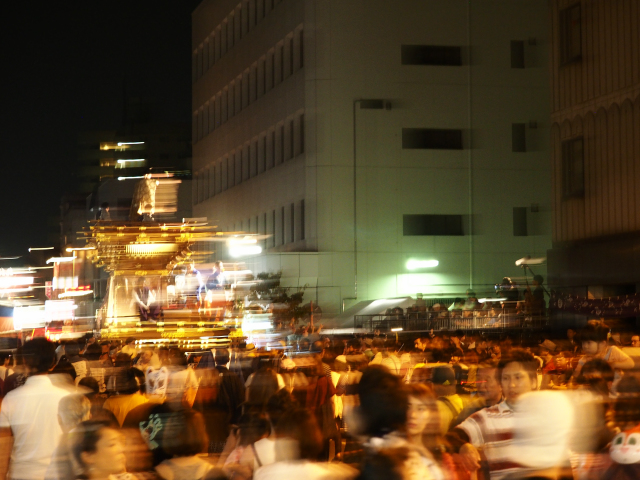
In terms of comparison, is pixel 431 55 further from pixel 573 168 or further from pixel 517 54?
pixel 573 168

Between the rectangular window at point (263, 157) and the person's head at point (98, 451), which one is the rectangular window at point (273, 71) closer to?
the rectangular window at point (263, 157)

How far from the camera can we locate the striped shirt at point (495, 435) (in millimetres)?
5438

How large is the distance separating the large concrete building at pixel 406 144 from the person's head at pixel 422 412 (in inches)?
1489

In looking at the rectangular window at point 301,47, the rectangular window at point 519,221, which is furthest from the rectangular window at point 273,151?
the rectangular window at point 519,221

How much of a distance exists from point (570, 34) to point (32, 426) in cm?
2463

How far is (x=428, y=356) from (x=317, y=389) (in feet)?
7.90

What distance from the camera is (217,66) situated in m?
58.4

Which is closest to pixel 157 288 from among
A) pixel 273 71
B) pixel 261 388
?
pixel 261 388

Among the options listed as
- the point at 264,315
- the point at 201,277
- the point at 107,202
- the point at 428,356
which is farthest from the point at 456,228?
the point at 107,202

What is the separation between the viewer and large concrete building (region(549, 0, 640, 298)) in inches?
1027

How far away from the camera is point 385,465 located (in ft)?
14.2

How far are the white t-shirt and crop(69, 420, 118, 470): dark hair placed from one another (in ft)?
4.84

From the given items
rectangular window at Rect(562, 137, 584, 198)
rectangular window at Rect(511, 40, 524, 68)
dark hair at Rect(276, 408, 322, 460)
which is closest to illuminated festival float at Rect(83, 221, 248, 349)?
dark hair at Rect(276, 408, 322, 460)

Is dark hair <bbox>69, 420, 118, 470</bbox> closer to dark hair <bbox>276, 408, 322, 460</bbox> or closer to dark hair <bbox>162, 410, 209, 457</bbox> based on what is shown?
dark hair <bbox>162, 410, 209, 457</bbox>
